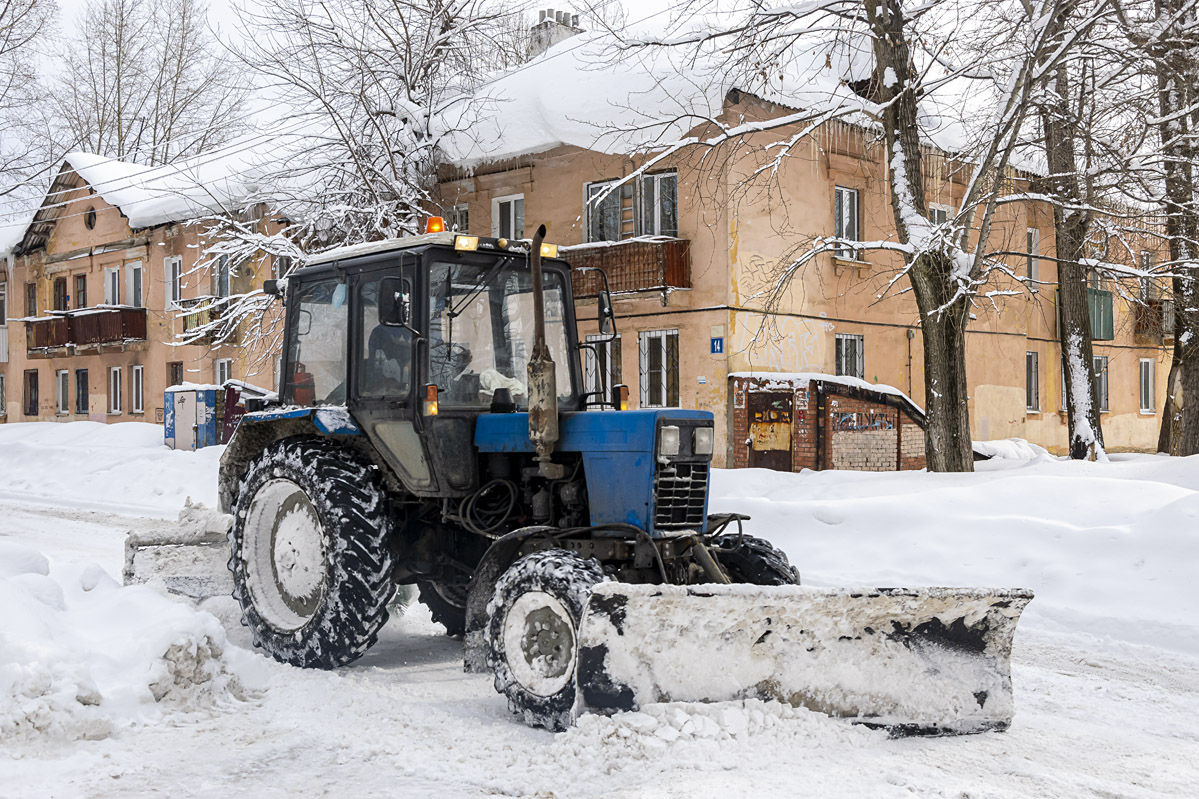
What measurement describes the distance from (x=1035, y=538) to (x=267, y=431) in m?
5.71

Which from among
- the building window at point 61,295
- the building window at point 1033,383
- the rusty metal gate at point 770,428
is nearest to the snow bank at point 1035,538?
the rusty metal gate at point 770,428

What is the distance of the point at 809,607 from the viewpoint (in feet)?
15.3

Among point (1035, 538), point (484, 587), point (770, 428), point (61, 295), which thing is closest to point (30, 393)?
point (61, 295)

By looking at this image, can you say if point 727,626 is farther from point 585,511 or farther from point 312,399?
point 312,399

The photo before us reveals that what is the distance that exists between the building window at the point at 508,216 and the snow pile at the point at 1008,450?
9359 millimetres

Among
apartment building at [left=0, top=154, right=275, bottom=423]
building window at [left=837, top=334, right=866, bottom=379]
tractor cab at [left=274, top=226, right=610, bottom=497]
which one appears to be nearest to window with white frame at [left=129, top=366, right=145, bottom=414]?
apartment building at [left=0, top=154, right=275, bottom=423]

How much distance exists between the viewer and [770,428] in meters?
17.5

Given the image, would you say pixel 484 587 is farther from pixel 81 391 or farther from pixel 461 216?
pixel 81 391

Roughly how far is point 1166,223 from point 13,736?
1576 centimetres

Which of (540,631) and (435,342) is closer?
(540,631)

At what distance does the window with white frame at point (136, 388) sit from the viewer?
30.4 m

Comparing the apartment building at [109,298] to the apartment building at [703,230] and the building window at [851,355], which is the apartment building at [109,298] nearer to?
the apartment building at [703,230]

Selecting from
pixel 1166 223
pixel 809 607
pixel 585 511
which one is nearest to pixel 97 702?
pixel 585 511

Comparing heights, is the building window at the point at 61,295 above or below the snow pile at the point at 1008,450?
above
